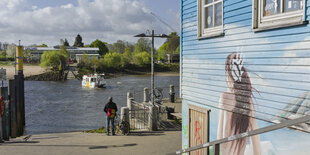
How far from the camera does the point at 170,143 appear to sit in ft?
41.0

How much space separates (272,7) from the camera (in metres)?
5.92

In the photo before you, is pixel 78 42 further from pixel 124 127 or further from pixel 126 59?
pixel 124 127

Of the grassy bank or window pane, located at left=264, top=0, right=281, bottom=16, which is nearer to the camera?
window pane, located at left=264, top=0, right=281, bottom=16

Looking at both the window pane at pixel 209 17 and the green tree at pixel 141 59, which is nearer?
the window pane at pixel 209 17

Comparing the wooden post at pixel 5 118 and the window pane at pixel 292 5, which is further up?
the window pane at pixel 292 5

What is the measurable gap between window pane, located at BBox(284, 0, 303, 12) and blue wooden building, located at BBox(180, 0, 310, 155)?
17 millimetres

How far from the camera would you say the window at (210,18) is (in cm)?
759

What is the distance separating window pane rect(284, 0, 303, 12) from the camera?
17.5ft

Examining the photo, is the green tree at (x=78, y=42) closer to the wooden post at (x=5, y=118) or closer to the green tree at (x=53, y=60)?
the green tree at (x=53, y=60)

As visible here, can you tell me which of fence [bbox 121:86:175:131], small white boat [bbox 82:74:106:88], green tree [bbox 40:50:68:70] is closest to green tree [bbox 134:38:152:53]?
green tree [bbox 40:50:68:70]

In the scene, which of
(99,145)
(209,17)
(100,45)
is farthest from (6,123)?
(100,45)

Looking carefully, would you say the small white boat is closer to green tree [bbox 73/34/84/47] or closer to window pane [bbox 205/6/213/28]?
window pane [bbox 205/6/213/28]

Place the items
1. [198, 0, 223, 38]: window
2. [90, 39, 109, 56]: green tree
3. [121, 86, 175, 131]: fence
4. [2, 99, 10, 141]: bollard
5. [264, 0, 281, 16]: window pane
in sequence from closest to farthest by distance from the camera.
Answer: [264, 0, 281, 16]: window pane, [198, 0, 223, 38]: window, [2, 99, 10, 141]: bollard, [121, 86, 175, 131]: fence, [90, 39, 109, 56]: green tree

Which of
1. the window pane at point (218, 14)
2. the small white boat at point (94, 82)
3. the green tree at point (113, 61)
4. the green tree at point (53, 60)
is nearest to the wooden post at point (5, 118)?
the window pane at point (218, 14)
